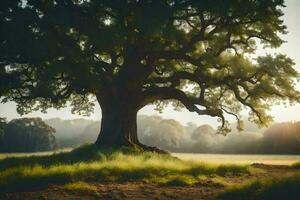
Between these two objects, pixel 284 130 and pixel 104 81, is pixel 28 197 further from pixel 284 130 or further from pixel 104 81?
pixel 284 130

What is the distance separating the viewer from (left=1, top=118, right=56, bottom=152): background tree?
58.5 metres

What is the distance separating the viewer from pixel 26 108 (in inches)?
1262

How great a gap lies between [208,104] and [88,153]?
10.4 meters

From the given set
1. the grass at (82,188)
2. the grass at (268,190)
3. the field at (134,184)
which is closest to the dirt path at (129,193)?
the field at (134,184)

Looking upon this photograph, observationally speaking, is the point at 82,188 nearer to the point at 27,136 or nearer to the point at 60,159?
the point at 60,159

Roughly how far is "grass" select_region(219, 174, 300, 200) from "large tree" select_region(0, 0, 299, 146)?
1238 centimetres

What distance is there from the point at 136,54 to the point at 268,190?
19789 millimetres

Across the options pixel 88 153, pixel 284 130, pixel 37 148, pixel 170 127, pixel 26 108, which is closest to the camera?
pixel 88 153

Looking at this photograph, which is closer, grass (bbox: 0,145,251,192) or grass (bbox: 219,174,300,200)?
grass (bbox: 219,174,300,200)

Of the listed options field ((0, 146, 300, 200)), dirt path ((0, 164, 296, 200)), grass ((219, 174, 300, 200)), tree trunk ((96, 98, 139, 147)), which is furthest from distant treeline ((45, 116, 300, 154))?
grass ((219, 174, 300, 200))

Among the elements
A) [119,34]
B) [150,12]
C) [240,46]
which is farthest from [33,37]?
[240,46]

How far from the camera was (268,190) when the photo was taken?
10055mm

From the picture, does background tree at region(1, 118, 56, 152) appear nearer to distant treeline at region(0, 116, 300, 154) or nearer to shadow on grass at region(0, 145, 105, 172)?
distant treeline at region(0, 116, 300, 154)

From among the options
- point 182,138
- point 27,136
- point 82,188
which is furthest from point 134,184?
point 182,138
